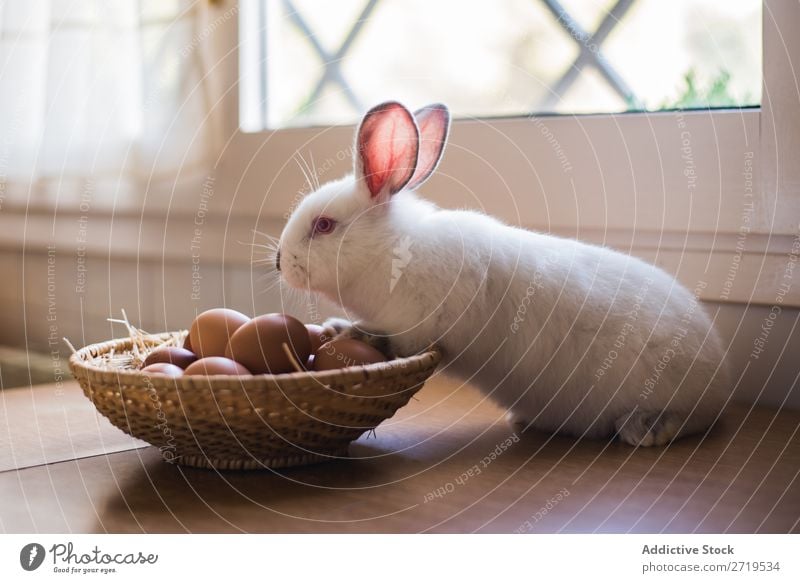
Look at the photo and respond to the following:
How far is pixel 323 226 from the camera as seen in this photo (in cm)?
84

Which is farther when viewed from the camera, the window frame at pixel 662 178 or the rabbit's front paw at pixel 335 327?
the window frame at pixel 662 178

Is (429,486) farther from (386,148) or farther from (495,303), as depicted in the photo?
(386,148)

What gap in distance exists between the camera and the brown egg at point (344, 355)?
0.76 meters

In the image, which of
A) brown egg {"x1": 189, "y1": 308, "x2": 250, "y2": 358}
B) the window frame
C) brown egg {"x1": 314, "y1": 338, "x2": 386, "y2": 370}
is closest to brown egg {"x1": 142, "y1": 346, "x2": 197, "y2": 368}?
brown egg {"x1": 189, "y1": 308, "x2": 250, "y2": 358}

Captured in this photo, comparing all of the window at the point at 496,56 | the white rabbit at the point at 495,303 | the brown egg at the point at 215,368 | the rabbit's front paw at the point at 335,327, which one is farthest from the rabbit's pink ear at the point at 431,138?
the window at the point at 496,56

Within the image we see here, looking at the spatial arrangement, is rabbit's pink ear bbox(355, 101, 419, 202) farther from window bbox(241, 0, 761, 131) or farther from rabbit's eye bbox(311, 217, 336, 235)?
window bbox(241, 0, 761, 131)

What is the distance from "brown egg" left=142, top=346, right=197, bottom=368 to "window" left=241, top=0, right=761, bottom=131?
60 centimetres

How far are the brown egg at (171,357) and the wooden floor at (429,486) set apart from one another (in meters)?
0.09

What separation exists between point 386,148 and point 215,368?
0.84ft

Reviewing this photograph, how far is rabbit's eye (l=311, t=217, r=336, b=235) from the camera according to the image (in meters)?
0.84

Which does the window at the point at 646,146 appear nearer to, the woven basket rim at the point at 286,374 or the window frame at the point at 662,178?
the window frame at the point at 662,178
